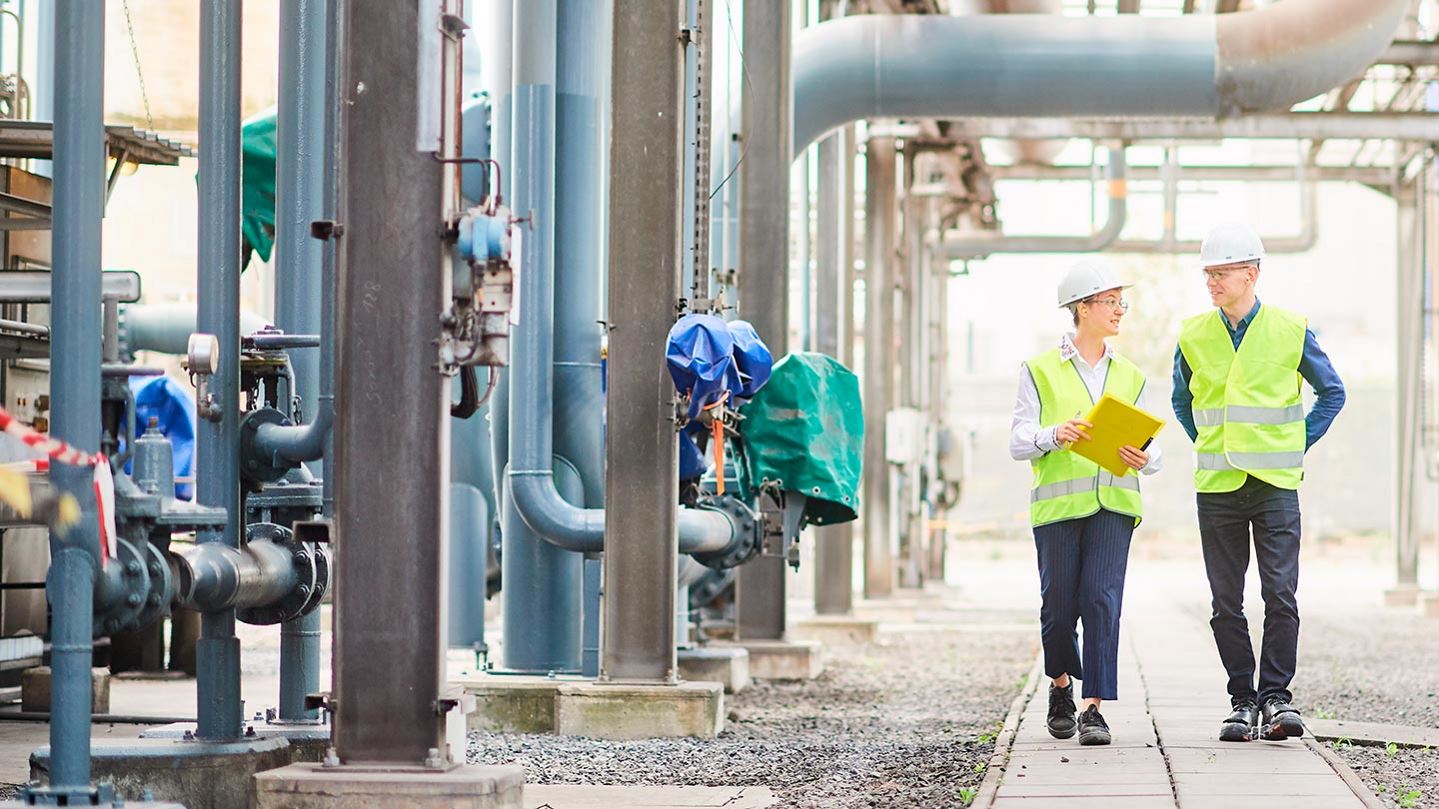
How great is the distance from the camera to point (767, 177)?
11430 mm

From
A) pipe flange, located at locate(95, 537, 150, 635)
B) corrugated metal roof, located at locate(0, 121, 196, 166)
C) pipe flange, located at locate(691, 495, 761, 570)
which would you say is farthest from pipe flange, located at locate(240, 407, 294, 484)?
pipe flange, located at locate(691, 495, 761, 570)

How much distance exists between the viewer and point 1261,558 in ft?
21.9

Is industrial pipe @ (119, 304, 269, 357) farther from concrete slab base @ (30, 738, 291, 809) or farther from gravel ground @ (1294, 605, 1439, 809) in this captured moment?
concrete slab base @ (30, 738, 291, 809)

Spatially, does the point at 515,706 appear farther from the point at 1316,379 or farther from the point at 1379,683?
the point at 1379,683

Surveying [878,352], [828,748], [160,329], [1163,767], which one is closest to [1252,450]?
[1163,767]

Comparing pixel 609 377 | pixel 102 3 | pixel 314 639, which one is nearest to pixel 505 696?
pixel 609 377

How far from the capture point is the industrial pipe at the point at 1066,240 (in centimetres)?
2152

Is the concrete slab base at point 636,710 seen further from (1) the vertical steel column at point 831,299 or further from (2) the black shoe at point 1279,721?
(1) the vertical steel column at point 831,299

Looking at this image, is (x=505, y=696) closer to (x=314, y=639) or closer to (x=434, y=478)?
(x=314, y=639)

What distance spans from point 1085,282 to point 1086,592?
3.46 ft

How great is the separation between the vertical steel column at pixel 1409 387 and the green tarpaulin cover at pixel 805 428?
42.7ft

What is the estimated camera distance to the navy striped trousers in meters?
6.60

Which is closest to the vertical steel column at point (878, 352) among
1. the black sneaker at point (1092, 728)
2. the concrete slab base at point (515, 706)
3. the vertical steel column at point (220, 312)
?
the concrete slab base at point (515, 706)

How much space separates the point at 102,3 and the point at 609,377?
144 inches
